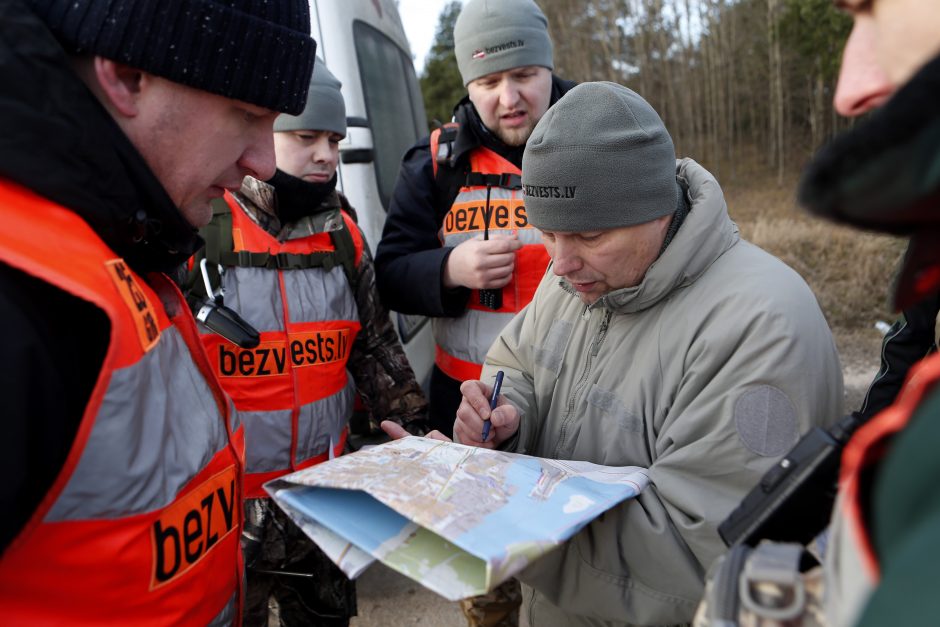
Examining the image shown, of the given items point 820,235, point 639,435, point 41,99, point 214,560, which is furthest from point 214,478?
point 820,235

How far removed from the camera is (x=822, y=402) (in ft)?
4.67

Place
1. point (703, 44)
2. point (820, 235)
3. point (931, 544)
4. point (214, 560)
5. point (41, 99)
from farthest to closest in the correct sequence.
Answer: point (703, 44), point (820, 235), point (214, 560), point (41, 99), point (931, 544)

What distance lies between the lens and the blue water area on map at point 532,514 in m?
1.07

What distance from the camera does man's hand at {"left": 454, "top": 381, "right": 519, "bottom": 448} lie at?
1.75m

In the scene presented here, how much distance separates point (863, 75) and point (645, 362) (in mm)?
948

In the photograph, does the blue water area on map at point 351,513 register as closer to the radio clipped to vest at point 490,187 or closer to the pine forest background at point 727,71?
the radio clipped to vest at point 490,187

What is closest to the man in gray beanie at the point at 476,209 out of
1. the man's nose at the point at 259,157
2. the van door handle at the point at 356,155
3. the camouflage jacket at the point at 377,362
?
the camouflage jacket at the point at 377,362

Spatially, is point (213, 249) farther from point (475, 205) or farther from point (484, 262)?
point (475, 205)

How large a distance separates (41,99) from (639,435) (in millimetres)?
1380

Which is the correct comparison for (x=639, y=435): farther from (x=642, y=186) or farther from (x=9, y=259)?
(x=9, y=259)

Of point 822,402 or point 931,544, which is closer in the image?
point 931,544

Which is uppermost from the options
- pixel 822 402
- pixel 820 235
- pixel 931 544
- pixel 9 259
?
pixel 9 259

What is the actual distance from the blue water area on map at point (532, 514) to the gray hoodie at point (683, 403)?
0.13 meters

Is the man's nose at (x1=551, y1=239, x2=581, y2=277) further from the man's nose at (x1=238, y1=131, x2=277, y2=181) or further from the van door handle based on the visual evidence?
the van door handle
